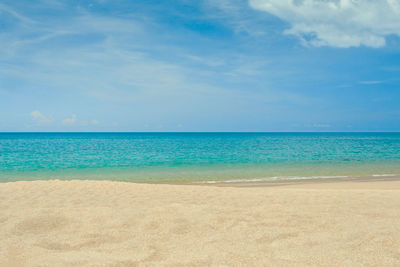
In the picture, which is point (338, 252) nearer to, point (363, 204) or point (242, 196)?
point (363, 204)

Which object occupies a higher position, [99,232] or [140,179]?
[99,232]

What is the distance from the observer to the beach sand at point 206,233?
3848 millimetres

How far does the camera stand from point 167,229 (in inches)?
203

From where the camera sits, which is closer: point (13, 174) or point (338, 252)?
point (338, 252)

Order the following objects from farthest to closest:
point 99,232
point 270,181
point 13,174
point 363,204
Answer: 1. point 13,174
2. point 270,181
3. point 363,204
4. point 99,232

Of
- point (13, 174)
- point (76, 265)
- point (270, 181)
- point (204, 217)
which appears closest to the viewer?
point (76, 265)

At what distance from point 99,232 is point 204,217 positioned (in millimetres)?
1942

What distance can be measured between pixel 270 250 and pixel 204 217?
1894 millimetres

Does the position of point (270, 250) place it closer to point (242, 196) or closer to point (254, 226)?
point (254, 226)

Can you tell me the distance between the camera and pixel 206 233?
4984 millimetres

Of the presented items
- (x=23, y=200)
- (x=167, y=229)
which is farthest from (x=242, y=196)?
(x=23, y=200)

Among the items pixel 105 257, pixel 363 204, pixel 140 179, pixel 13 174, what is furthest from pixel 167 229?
pixel 13 174

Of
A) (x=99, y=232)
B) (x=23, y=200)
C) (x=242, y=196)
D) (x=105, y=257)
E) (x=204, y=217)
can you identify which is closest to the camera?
(x=105, y=257)

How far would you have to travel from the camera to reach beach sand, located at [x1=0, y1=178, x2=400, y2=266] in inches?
151
